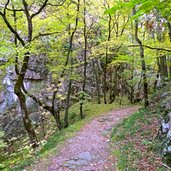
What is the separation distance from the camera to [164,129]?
7203mm

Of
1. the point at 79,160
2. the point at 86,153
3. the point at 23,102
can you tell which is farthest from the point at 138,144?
the point at 23,102

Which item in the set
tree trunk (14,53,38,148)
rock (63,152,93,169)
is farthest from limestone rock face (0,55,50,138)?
rock (63,152,93,169)

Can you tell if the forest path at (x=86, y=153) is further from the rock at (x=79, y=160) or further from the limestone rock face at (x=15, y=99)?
the limestone rock face at (x=15, y=99)

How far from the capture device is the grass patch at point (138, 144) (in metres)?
6.62

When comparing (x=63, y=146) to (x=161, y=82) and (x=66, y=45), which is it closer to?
(x=161, y=82)

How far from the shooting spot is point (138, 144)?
26.5 ft

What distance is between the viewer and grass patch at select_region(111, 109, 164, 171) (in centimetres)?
662

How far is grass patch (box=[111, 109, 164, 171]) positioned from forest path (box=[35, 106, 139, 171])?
0.34m

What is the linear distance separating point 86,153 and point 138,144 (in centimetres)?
179

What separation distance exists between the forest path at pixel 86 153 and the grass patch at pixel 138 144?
338 mm

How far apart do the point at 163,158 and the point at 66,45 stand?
1350 centimetres

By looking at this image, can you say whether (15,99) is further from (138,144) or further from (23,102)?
(138,144)

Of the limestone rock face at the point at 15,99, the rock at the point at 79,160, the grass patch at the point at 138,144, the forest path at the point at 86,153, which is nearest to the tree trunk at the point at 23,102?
the forest path at the point at 86,153

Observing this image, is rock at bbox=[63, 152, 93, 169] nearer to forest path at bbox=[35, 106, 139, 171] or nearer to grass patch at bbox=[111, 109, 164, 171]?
forest path at bbox=[35, 106, 139, 171]
